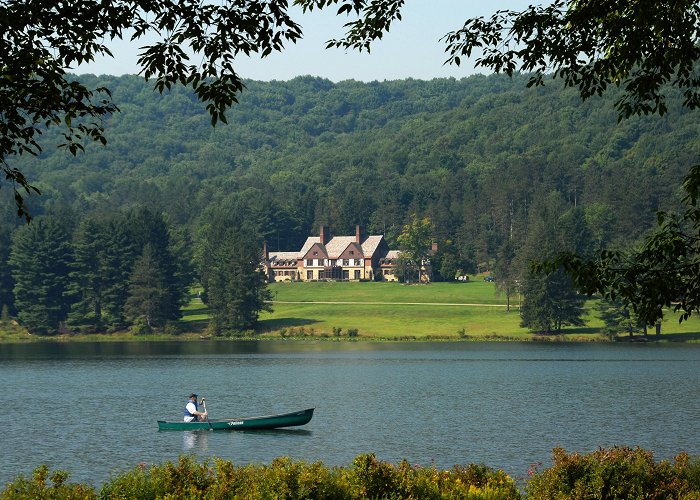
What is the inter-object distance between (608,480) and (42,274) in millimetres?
131322

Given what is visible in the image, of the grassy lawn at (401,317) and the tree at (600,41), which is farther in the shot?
the grassy lawn at (401,317)

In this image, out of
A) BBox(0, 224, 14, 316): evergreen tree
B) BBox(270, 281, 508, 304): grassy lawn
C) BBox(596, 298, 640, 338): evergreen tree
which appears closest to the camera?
BBox(596, 298, 640, 338): evergreen tree

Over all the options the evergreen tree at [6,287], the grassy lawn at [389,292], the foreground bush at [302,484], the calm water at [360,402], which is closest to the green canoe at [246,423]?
the calm water at [360,402]

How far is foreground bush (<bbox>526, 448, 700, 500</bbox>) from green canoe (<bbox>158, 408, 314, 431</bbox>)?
31.8 metres

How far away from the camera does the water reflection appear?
157 feet

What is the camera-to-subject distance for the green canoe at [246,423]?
169ft

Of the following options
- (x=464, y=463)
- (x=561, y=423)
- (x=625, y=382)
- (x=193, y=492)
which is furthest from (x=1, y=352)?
(x=193, y=492)

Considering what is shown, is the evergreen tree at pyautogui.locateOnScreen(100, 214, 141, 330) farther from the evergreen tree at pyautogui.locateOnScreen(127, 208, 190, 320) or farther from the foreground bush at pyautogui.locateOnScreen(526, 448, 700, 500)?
the foreground bush at pyautogui.locateOnScreen(526, 448, 700, 500)

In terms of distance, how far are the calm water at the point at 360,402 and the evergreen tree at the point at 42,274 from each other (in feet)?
86.0

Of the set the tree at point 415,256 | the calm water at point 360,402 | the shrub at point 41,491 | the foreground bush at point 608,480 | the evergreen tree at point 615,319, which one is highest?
the tree at point 415,256

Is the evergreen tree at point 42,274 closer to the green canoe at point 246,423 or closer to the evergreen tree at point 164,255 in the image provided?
the evergreen tree at point 164,255

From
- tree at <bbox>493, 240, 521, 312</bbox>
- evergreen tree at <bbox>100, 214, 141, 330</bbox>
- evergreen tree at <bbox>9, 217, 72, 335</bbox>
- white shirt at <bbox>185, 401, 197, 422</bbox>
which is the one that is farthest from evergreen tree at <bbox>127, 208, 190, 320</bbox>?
white shirt at <bbox>185, 401, 197, 422</bbox>

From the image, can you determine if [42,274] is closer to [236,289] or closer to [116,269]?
[116,269]

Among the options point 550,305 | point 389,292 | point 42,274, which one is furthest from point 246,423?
point 389,292
